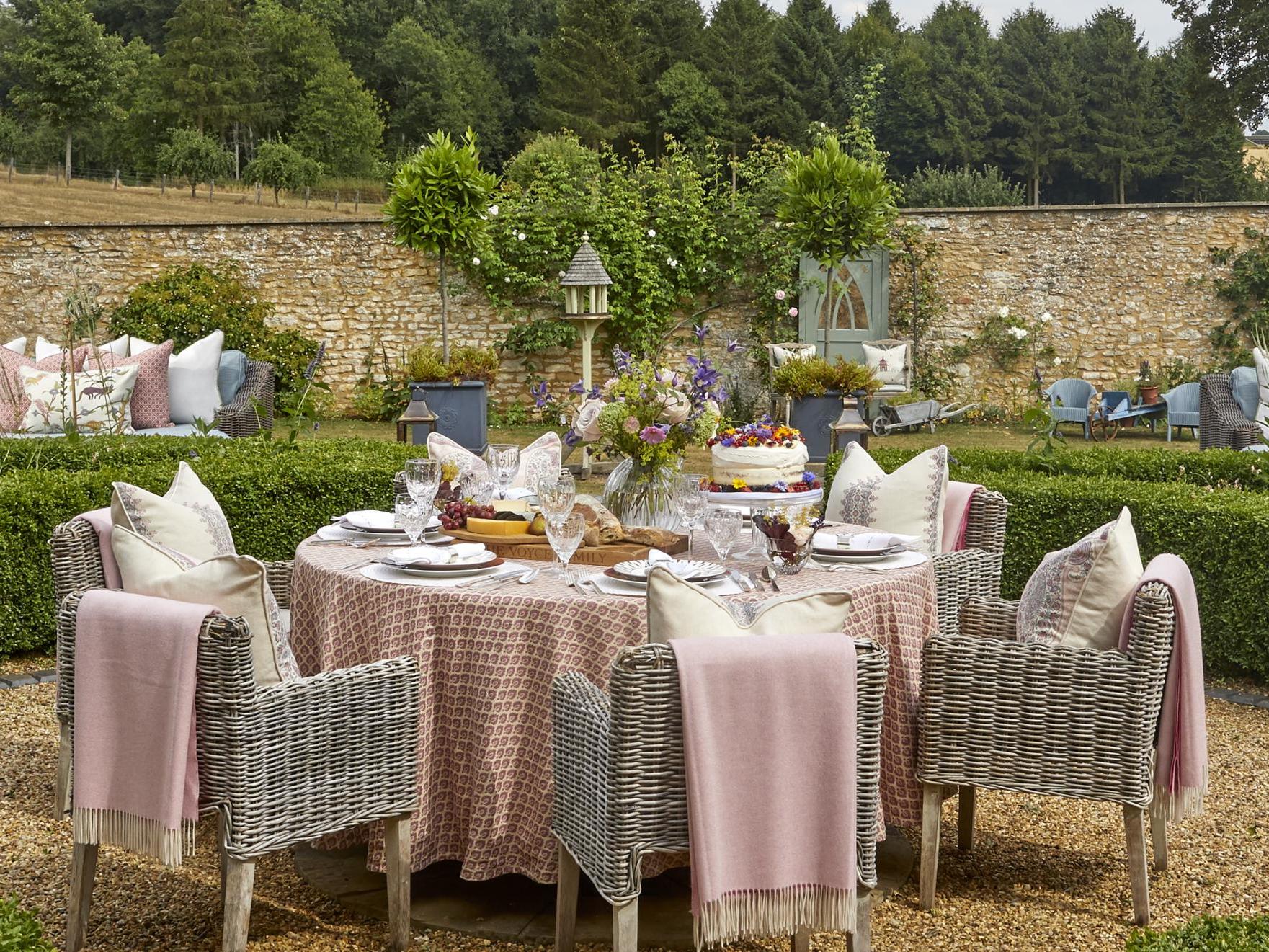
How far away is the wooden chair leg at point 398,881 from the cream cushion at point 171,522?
32.3 inches

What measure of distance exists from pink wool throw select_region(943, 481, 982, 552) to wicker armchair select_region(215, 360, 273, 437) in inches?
211

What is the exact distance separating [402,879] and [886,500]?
1.90 meters

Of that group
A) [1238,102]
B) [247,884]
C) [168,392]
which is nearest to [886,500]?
[247,884]

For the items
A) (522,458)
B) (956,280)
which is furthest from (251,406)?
(956,280)

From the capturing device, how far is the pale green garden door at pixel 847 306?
1276 centimetres

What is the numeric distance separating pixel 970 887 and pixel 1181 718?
636 mm

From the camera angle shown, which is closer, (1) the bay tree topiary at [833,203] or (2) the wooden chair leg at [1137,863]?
(2) the wooden chair leg at [1137,863]

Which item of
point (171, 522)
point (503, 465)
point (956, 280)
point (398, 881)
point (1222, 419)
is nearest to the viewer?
point (398, 881)

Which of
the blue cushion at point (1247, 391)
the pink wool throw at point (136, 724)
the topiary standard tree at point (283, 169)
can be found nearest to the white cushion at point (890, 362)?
the blue cushion at point (1247, 391)

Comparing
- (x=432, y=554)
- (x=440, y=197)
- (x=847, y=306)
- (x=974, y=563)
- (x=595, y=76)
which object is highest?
(x=595, y=76)

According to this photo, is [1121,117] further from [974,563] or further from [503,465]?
[503,465]

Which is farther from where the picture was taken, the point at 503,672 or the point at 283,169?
the point at 283,169

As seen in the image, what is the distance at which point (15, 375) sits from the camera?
7887 mm

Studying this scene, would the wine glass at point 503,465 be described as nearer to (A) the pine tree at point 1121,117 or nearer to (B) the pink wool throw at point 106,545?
(B) the pink wool throw at point 106,545
